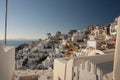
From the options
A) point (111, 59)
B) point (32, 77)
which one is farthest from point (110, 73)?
point (32, 77)

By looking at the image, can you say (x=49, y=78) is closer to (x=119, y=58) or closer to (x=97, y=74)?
(x=97, y=74)

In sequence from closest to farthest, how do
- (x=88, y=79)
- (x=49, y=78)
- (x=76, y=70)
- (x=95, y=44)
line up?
(x=88, y=79) < (x=76, y=70) < (x=49, y=78) < (x=95, y=44)

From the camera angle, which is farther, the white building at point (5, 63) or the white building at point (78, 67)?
the white building at point (78, 67)

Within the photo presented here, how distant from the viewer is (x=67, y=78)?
10.1m

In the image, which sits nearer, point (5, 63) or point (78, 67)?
point (5, 63)

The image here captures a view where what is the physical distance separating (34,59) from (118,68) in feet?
128

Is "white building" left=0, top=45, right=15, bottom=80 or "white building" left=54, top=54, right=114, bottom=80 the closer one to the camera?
"white building" left=0, top=45, right=15, bottom=80

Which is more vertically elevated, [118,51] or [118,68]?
[118,51]

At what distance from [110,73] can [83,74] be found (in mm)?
1347

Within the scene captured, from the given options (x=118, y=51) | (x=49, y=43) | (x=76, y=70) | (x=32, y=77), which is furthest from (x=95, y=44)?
(x=49, y=43)

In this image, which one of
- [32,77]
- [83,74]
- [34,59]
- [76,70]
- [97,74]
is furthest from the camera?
[34,59]

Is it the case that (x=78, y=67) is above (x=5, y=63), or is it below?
below

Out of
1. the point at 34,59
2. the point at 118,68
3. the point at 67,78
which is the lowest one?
the point at 34,59

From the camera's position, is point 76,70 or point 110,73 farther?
point 76,70
